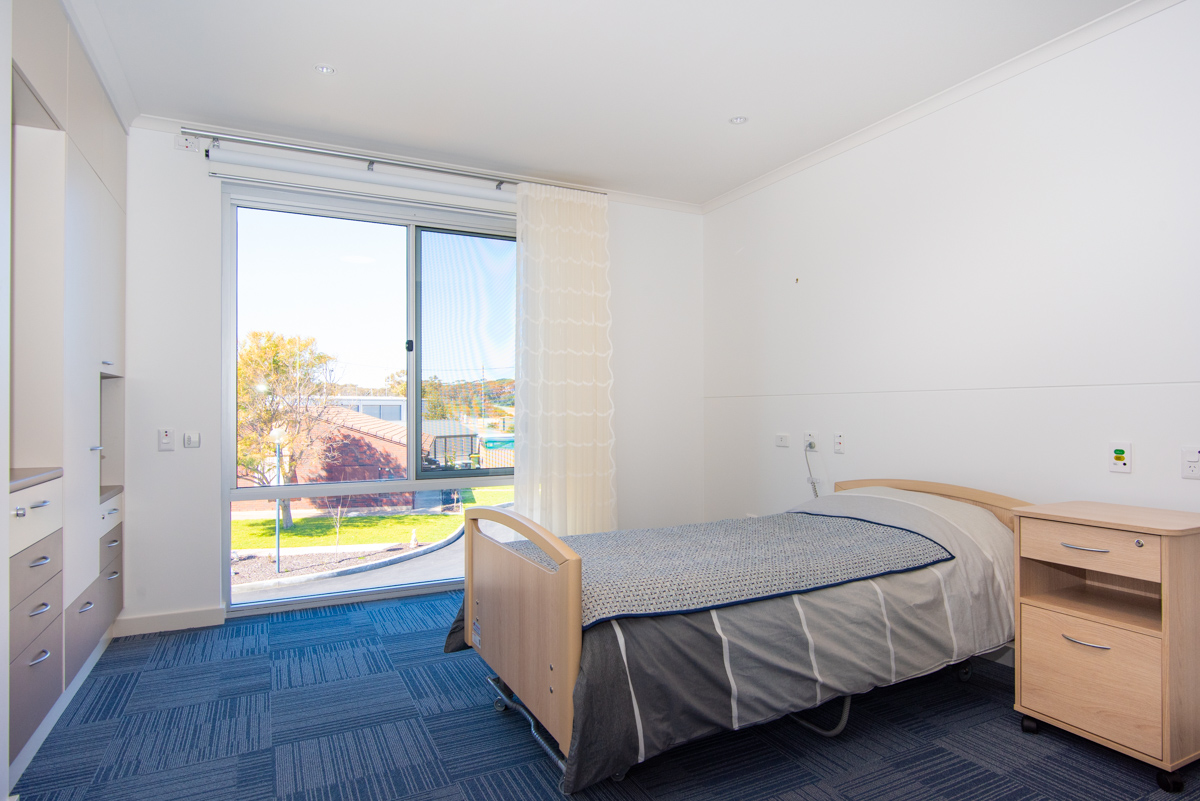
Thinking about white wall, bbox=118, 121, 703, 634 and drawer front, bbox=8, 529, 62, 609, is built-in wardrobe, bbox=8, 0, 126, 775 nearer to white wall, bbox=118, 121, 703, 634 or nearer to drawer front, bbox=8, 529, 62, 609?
drawer front, bbox=8, 529, 62, 609

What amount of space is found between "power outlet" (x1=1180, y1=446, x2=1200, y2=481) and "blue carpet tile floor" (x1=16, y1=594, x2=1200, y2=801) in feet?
3.16

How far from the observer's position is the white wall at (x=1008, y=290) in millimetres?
2301

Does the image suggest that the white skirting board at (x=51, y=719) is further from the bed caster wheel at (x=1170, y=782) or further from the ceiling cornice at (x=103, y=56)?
the bed caster wheel at (x=1170, y=782)

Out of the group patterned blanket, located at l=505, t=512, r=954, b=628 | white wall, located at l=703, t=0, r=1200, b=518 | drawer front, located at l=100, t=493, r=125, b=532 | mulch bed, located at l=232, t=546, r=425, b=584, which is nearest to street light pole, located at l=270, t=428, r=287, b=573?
mulch bed, located at l=232, t=546, r=425, b=584

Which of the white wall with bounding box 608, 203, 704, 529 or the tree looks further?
the white wall with bounding box 608, 203, 704, 529

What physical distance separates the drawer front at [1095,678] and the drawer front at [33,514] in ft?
10.5

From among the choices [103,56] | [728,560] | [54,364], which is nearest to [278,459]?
[54,364]

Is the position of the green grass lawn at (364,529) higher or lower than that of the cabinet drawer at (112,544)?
lower

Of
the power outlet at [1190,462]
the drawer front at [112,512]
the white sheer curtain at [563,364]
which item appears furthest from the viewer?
the white sheer curtain at [563,364]

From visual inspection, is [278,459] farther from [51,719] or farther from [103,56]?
[103,56]

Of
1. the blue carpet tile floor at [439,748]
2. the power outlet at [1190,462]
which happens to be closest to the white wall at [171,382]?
the blue carpet tile floor at [439,748]

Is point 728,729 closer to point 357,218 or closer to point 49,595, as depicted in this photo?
point 49,595

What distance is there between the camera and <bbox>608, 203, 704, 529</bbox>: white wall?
444cm

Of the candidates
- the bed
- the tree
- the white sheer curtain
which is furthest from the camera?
the white sheer curtain
